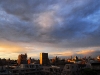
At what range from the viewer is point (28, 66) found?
9288 cm

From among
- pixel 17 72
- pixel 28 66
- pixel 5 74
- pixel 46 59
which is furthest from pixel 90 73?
pixel 46 59

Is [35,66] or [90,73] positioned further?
[35,66]

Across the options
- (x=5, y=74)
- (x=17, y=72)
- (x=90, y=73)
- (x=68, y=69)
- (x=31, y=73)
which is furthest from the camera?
(x=31, y=73)

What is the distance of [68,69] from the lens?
70.0 m

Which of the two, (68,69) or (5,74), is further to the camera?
(68,69)

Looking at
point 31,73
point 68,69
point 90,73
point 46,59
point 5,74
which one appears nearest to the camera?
point 90,73

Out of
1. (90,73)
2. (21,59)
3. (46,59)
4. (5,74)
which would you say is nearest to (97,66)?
(90,73)

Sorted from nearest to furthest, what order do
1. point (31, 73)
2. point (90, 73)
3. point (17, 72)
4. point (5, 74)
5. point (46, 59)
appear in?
point (90, 73)
point (5, 74)
point (17, 72)
point (31, 73)
point (46, 59)

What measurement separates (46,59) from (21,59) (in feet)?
73.8

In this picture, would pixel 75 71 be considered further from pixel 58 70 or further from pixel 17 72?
pixel 17 72

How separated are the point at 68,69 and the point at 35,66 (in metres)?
29.9

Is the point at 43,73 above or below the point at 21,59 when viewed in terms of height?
below

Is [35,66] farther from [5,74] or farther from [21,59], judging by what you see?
[21,59]

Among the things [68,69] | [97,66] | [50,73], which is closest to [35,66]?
[50,73]
